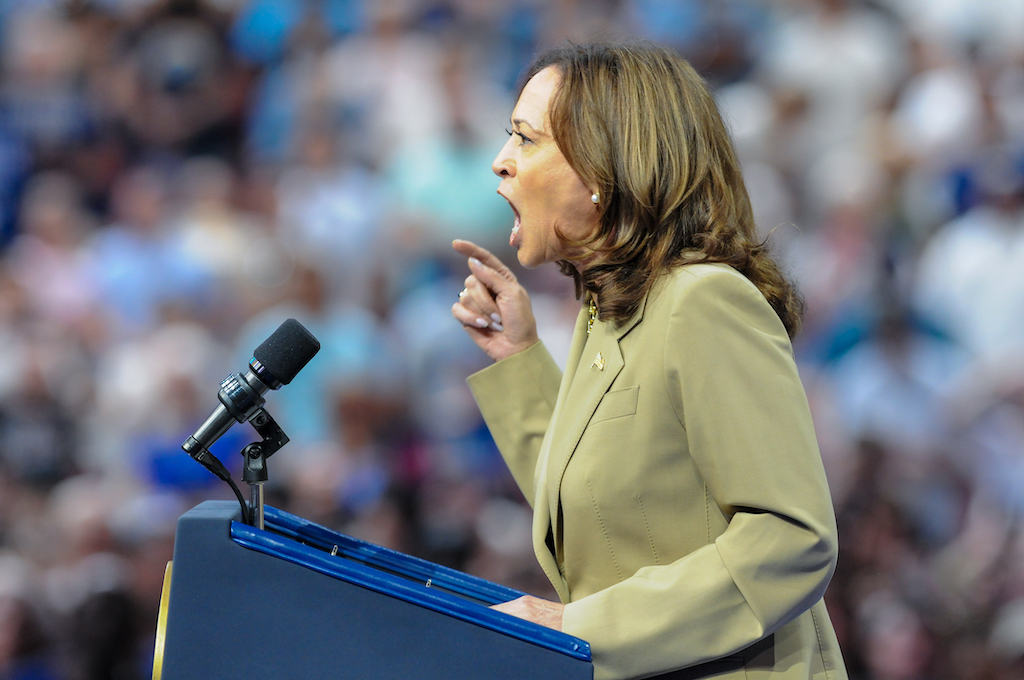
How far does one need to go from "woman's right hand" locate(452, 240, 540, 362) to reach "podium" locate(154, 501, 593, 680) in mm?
628

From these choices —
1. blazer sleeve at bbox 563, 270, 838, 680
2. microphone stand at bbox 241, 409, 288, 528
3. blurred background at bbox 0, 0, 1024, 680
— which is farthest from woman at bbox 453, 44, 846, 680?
blurred background at bbox 0, 0, 1024, 680

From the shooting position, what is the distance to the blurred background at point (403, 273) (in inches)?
122

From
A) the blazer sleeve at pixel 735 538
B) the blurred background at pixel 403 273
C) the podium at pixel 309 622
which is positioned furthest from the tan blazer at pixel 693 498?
the blurred background at pixel 403 273

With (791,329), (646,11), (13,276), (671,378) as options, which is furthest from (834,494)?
(13,276)

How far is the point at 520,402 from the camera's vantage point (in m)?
1.45

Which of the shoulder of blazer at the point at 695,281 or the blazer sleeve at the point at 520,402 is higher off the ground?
the shoulder of blazer at the point at 695,281

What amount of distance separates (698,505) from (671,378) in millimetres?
153

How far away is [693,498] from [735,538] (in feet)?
0.33

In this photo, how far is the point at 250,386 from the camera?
976mm

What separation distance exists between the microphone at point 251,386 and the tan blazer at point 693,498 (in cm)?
35

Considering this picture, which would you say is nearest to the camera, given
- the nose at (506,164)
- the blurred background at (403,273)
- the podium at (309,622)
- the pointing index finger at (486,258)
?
the podium at (309,622)

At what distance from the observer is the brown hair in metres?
1.13

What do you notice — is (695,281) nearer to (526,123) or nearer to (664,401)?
(664,401)

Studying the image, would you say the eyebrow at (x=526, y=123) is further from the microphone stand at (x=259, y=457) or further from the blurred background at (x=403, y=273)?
the blurred background at (x=403, y=273)
